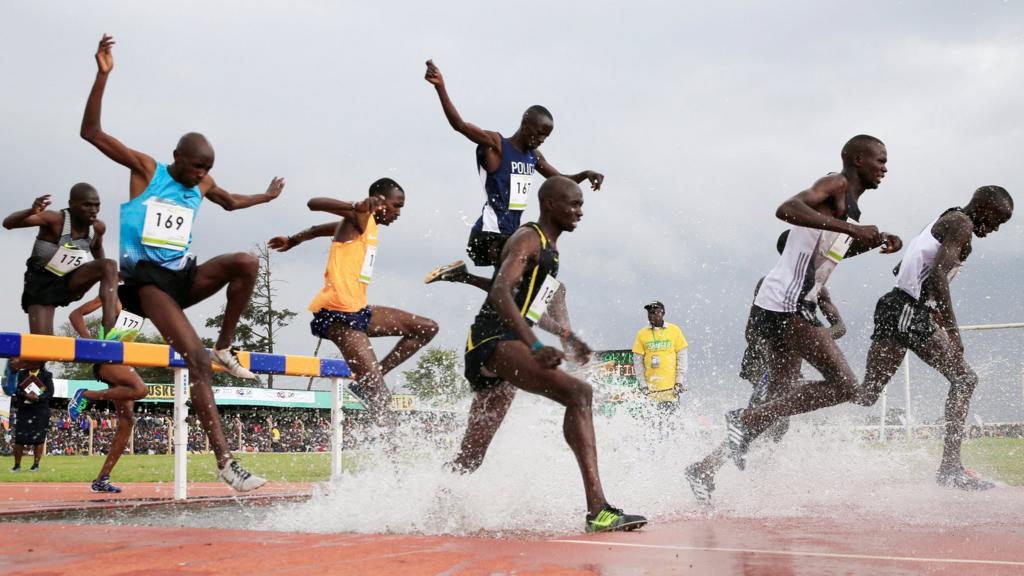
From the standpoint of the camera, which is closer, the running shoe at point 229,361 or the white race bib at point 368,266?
the running shoe at point 229,361

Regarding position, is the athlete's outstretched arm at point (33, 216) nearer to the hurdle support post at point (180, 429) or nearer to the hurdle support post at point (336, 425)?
the hurdle support post at point (180, 429)

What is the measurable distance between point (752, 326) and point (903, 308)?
148 cm

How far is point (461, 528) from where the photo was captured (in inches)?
188

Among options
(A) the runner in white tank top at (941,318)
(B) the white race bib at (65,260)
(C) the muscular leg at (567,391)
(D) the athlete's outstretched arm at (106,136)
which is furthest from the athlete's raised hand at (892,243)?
(B) the white race bib at (65,260)

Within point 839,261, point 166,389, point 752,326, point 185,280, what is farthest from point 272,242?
point 166,389

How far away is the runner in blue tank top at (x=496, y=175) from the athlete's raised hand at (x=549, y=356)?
2.57 m

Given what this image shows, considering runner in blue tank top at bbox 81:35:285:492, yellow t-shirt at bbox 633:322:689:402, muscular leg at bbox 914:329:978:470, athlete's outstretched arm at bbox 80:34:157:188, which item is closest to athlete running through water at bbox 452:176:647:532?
runner in blue tank top at bbox 81:35:285:492

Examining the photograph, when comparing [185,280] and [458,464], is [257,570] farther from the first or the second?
[185,280]

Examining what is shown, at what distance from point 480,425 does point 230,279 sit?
5.95 ft

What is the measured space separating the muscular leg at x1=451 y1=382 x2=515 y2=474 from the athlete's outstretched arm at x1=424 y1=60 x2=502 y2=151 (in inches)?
97.5

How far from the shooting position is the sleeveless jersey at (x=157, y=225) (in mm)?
5537

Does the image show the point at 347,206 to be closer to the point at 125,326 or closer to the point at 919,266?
the point at 125,326

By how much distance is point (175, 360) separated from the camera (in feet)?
23.4

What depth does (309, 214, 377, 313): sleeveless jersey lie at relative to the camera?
722cm
